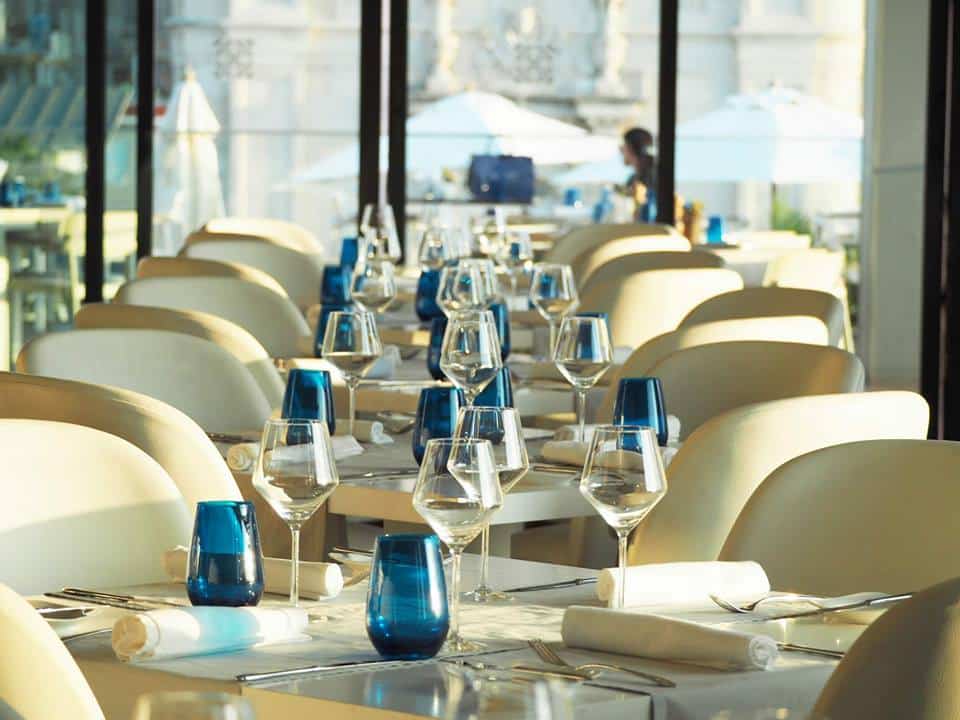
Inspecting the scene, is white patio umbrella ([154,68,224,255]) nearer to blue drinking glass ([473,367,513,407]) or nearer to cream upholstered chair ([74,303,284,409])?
cream upholstered chair ([74,303,284,409])

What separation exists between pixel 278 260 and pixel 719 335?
375 cm

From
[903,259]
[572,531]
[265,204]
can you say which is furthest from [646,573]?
[265,204]

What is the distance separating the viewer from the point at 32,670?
1.63m

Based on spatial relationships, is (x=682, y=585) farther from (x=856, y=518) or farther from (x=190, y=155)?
(x=190, y=155)

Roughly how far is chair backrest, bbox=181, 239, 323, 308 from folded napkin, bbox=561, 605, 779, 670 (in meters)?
5.48

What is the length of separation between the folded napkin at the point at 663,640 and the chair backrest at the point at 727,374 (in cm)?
170

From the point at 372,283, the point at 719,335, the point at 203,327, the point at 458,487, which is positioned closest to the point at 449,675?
the point at 458,487

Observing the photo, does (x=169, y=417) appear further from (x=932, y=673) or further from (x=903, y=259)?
(x=903, y=259)

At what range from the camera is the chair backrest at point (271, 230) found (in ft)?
26.5

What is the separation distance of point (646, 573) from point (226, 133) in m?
7.42

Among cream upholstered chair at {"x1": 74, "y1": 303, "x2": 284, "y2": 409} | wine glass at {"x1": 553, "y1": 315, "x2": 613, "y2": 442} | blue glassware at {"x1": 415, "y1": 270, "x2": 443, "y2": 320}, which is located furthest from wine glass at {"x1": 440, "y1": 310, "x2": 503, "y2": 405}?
blue glassware at {"x1": 415, "y1": 270, "x2": 443, "y2": 320}

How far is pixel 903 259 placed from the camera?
794cm

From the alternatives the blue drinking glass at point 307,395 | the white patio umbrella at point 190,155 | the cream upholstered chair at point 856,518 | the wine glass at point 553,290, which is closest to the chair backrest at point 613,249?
the white patio umbrella at point 190,155

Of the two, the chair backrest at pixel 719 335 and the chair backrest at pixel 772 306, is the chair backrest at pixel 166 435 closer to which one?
the chair backrest at pixel 719 335
